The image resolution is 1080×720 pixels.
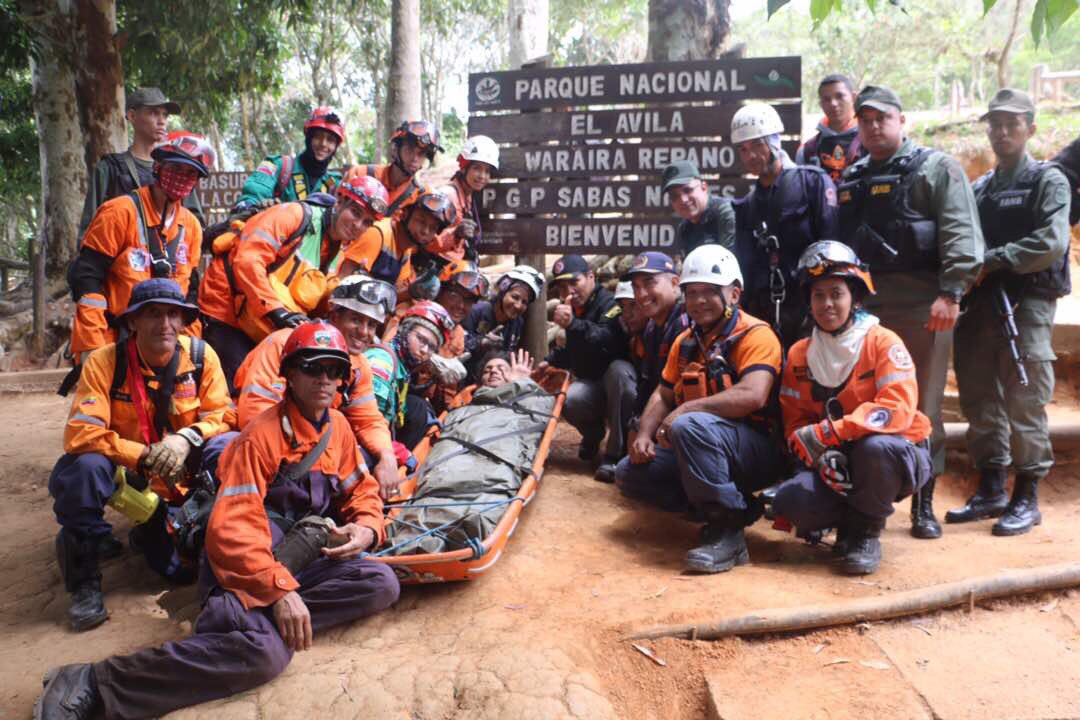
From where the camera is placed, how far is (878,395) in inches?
160

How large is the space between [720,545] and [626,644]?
1.04m

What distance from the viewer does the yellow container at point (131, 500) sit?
4133 millimetres

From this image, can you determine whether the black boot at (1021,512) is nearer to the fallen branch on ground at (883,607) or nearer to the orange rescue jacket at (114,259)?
the fallen branch on ground at (883,607)

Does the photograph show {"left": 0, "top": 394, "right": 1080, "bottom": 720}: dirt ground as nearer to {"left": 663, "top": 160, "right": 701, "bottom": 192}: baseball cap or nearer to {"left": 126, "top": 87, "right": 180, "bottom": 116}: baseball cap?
{"left": 663, "top": 160, "right": 701, "bottom": 192}: baseball cap

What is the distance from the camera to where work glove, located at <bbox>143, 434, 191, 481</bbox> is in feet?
13.5

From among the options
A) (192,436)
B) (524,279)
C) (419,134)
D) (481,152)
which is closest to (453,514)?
(192,436)

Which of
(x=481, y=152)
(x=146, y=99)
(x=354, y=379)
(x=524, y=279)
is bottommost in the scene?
(x=354, y=379)

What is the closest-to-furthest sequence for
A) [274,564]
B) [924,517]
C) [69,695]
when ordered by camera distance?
[69,695] → [274,564] → [924,517]

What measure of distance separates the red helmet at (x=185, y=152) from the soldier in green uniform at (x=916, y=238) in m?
3.99

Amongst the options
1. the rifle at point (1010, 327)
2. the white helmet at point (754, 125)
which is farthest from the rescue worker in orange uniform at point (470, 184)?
the rifle at point (1010, 327)

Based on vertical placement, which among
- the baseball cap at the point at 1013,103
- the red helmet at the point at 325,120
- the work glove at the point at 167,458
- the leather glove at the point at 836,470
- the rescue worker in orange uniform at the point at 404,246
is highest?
the red helmet at the point at 325,120

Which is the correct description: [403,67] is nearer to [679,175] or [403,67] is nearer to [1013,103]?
[679,175]

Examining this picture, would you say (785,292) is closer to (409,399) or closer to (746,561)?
(746,561)

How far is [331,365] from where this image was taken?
3.63m
